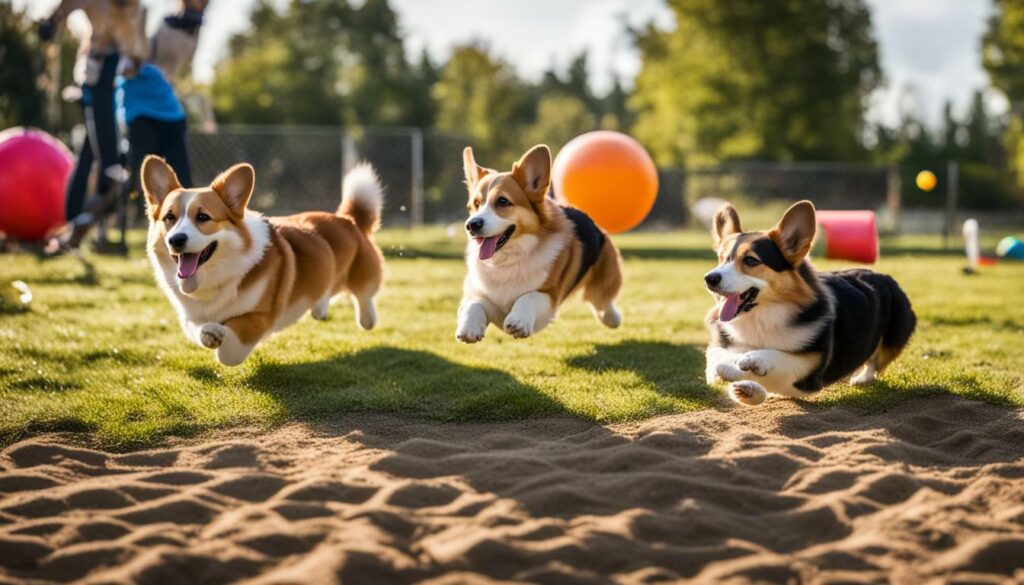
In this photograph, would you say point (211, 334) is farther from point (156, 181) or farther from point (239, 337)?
point (156, 181)

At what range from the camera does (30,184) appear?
10.6 meters

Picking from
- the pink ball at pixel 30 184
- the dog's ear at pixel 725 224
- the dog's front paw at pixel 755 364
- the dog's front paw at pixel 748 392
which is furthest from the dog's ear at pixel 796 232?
the pink ball at pixel 30 184

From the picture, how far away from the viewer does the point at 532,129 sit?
38.5 metres

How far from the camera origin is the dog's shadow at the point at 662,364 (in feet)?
14.8

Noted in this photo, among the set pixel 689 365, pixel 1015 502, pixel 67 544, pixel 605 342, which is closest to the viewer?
pixel 67 544

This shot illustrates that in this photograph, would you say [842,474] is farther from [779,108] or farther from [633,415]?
[779,108]

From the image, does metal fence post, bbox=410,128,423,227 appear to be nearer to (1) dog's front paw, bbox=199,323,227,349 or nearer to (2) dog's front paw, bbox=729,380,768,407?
(1) dog's front paw, bbox=199,323,227,349

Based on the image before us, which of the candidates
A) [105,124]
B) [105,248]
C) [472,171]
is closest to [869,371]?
[472,171]

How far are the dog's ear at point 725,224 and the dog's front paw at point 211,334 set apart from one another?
2373 millimetres

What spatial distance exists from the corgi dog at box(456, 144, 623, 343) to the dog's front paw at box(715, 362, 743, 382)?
1.12 m

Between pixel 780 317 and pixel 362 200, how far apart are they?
2.86 metres

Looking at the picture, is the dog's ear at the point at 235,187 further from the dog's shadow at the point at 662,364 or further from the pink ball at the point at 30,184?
the pink ball at the point at 30,184

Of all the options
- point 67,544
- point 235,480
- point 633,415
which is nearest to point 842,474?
point 633,415

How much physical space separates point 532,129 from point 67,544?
36.7 m
